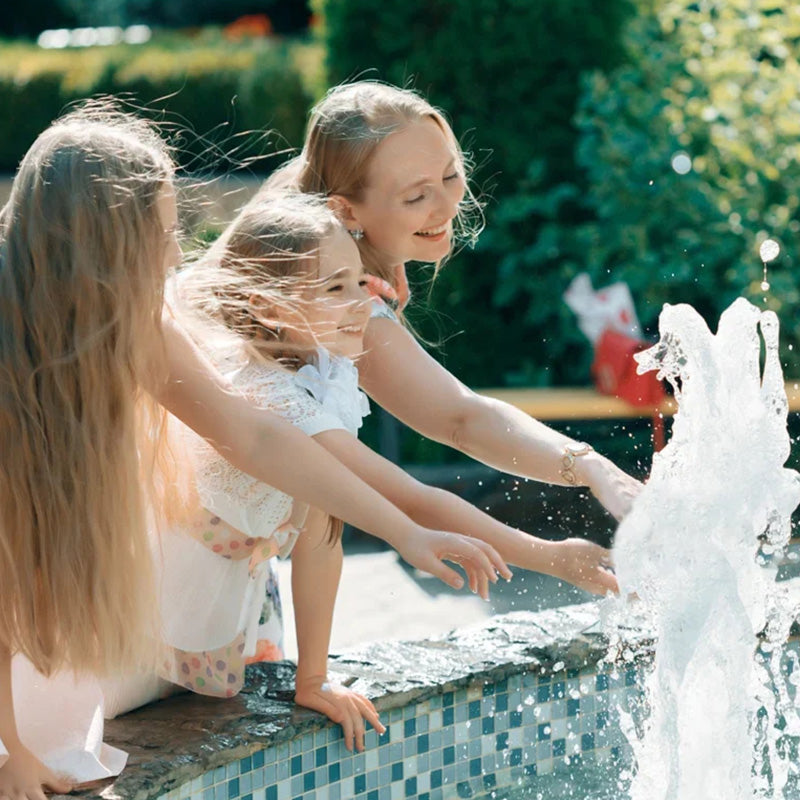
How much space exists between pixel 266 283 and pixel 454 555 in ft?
1.82

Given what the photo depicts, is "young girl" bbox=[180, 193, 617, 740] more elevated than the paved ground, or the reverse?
"young girl" bbox=[180, 193, 617, 740]

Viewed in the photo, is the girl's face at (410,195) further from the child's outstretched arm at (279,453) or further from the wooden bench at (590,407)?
the wooden bench at (590,407)

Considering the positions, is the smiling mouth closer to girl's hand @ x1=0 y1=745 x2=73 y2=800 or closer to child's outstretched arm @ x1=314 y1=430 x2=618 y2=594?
child's outstretched arm @ x1=314 y1=430 x2=618 y2=594

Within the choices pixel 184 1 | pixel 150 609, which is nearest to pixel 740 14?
pixel 150 609

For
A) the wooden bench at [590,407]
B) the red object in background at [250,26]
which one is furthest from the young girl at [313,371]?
the red object in background at [250,26]

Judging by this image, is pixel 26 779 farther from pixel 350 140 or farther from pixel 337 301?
pixel 350 140

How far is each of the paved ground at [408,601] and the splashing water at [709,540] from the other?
1.81 metres

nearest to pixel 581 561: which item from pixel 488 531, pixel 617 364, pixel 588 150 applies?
pixel 488 531

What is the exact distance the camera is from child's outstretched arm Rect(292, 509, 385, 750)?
7.55 ft

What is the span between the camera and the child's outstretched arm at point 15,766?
1906mm

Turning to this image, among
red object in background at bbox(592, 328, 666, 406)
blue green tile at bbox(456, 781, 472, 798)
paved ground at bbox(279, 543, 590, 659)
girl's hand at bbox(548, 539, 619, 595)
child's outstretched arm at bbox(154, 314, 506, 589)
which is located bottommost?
paved ground at bbox(279, 543, 590, 659)

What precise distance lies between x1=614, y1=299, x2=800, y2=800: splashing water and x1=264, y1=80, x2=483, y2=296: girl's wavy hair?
604 mm

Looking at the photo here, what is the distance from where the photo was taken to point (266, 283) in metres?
2.37

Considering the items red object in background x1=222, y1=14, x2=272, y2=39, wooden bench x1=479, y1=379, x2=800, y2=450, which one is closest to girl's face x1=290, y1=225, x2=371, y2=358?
wooden bench x1=479, y1=379, x2=800, y2=450
